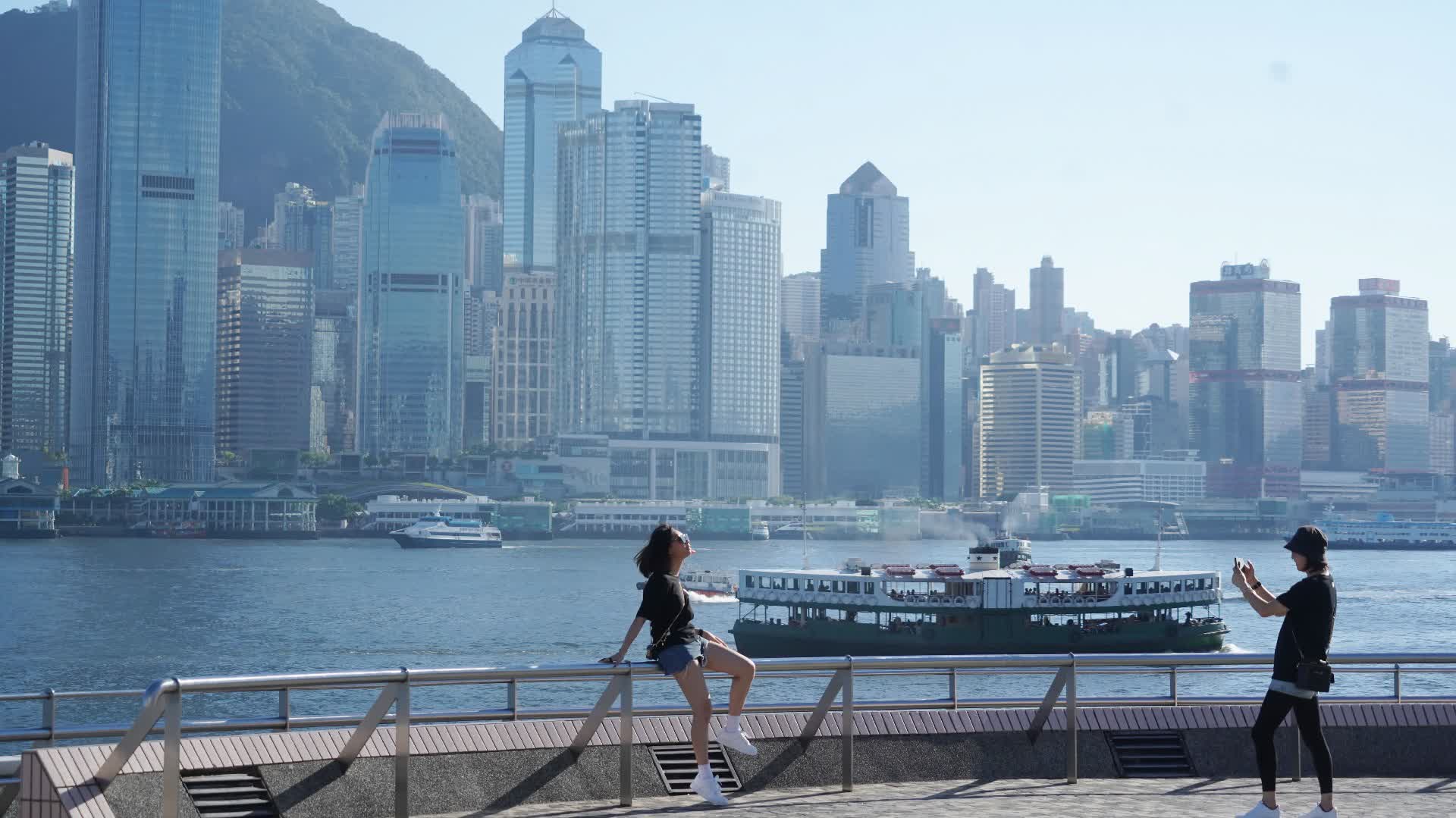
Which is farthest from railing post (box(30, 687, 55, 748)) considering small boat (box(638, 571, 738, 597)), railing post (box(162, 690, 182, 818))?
small boat (box(638, 571, 738, 597))

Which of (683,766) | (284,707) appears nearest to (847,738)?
(683,766)

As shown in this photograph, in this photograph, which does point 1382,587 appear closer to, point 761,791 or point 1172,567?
point 1172,567

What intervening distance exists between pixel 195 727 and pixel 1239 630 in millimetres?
88387

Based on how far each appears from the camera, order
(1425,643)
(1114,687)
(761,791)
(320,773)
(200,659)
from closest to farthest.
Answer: (320,773)
(761,791)
(1114,687)
(200,659)
(1425,643)

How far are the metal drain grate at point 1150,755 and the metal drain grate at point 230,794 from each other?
650cm

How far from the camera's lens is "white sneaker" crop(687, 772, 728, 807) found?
12.9 meters

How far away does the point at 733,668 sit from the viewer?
42.1ft

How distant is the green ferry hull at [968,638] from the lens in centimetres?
7275

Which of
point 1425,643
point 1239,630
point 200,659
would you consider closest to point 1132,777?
point 200,659

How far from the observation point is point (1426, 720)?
1525 centimetres

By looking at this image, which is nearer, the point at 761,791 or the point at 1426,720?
the point at 761,791

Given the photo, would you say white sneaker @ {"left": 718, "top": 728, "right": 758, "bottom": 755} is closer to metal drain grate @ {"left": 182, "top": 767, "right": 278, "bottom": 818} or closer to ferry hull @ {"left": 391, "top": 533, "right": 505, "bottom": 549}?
metal drain grate @ {"left": 182, "top": 767, "right": 278, "bottom": 818}

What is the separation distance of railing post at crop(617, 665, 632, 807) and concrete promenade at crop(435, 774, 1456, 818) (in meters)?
0.11

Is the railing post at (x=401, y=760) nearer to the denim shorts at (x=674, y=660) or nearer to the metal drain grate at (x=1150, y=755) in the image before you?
the denim shorts at (x=674, y=660)
